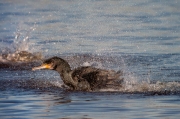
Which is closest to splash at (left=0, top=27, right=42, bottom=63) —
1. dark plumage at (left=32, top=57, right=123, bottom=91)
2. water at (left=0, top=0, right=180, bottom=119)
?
water at (left=0, top=0, right=180, bottom=119)

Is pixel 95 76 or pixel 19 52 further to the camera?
pixel 19 52

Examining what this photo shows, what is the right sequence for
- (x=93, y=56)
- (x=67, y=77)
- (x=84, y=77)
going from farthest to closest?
(x=93, y=56) → (x=67, y=77) → (x=84, y=77)

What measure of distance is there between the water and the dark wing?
1.10 feet

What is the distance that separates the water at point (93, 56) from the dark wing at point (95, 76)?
336 mm

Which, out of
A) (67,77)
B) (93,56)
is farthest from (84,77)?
(93,56)

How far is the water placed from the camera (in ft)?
38.9

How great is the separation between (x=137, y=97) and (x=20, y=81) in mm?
3385

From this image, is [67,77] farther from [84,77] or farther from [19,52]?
[19,52]

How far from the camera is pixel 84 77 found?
14.8 meters

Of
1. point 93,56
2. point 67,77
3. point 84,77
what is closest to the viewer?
point 84,77

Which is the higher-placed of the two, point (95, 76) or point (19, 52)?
point (19, 52)

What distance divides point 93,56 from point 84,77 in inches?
164

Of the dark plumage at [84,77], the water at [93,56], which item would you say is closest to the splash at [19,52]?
the water at [93,56]

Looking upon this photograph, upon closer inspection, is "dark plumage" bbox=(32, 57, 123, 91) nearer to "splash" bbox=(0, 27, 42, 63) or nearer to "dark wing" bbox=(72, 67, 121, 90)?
"dark wing" bbox=(72, 67, 121, 90)
